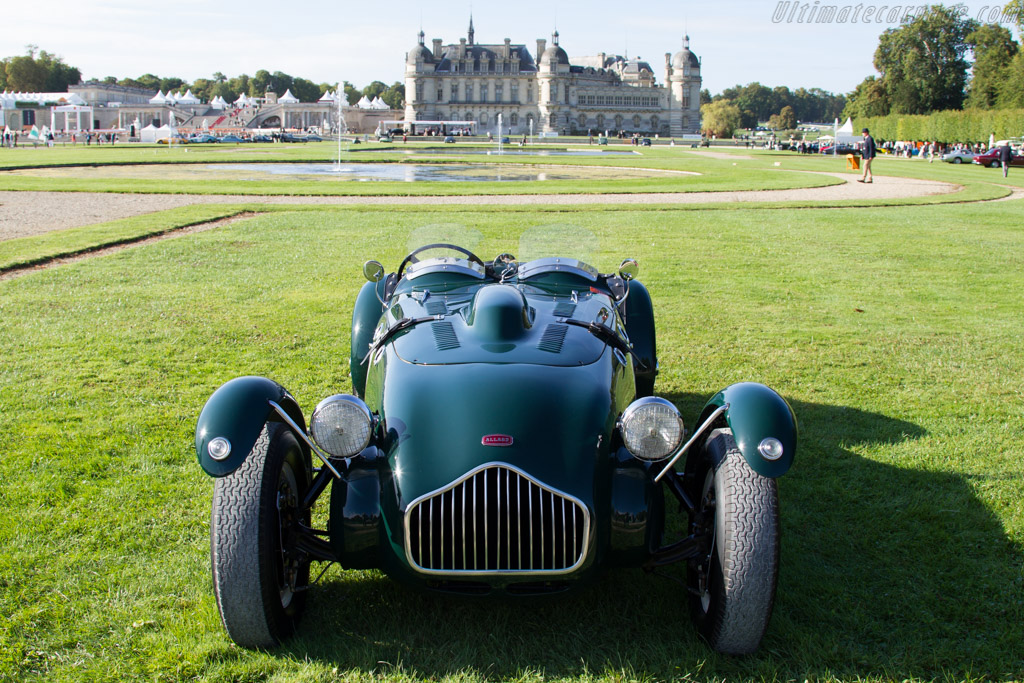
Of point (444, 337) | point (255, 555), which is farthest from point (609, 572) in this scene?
point (255, 555)

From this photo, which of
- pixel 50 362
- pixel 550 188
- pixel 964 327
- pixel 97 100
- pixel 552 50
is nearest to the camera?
pixel 50 362

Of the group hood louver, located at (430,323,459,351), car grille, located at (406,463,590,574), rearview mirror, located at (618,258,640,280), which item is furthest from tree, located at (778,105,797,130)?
car grille, located at (406,463,590,574)

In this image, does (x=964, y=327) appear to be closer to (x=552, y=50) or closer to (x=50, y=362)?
(x=50, y=362)

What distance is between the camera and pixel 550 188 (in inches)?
1043

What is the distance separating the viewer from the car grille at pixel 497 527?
3268mm

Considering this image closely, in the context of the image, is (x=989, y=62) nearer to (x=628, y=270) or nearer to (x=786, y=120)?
(x=628, y=270)

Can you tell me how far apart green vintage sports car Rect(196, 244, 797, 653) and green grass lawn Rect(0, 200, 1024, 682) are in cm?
30

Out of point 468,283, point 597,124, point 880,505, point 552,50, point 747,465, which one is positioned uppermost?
point 552,50

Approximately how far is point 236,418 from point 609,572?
180cm

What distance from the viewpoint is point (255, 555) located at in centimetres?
330

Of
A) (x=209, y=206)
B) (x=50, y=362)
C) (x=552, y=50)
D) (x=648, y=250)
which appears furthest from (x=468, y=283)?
(x=552, y=50)

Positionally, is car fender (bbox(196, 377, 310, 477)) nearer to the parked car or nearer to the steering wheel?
the steering wheel

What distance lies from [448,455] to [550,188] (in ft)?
77.9

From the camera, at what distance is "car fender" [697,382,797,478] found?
135 inches
